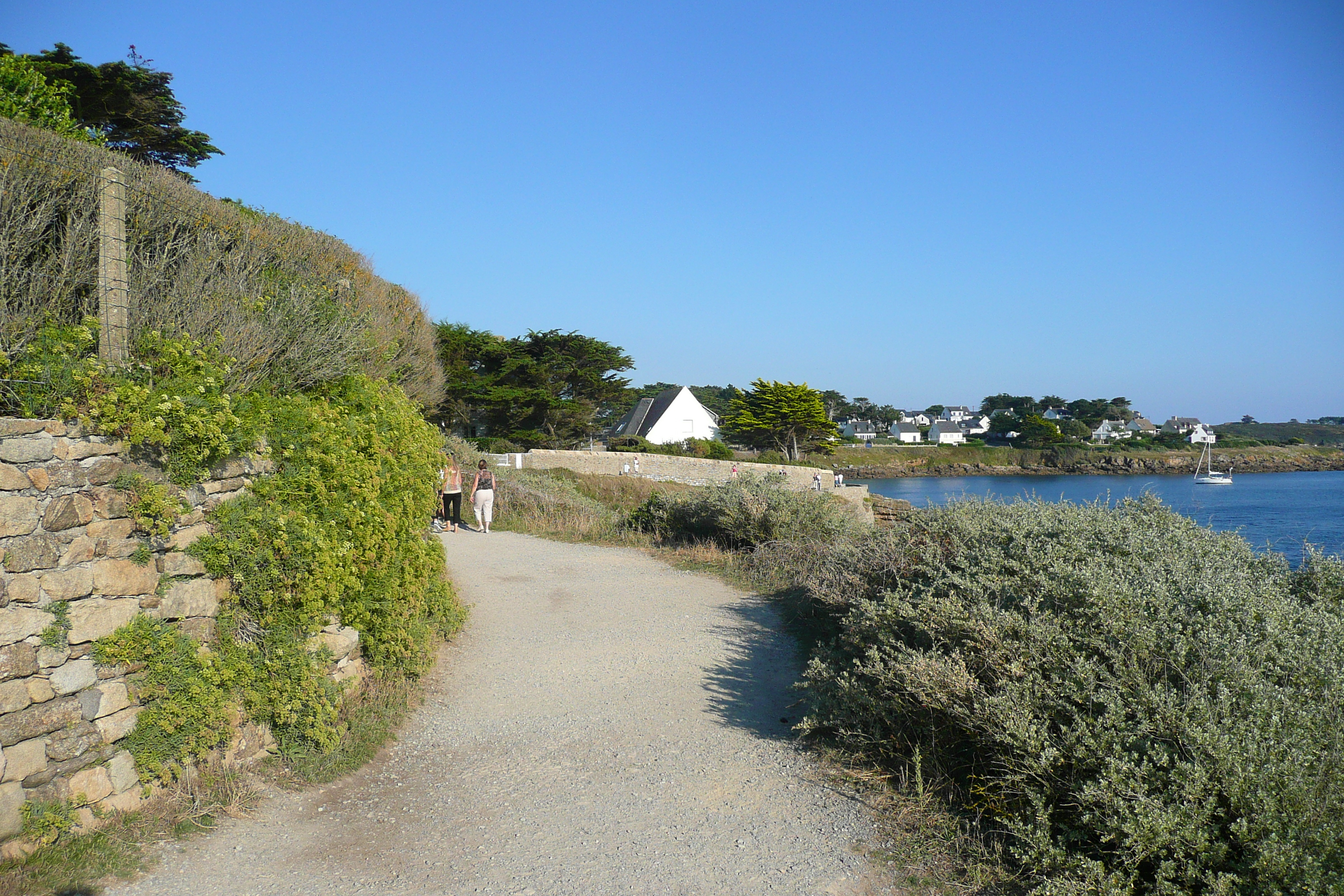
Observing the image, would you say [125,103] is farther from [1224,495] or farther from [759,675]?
[1224,495]

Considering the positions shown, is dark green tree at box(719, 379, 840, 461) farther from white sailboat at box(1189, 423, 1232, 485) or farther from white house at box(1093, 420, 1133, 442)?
white house at box(1093, 420, 1133, 442)

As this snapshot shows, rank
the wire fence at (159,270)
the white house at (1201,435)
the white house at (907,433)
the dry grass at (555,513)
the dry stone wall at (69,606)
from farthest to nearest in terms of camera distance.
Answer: the white house at (907,433) < the white house at (1201,435) < the dry grass at (555,513) < the wire fence at (159,270) < the dry stone wall at (69,606)

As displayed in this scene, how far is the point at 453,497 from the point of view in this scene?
14.2 metres

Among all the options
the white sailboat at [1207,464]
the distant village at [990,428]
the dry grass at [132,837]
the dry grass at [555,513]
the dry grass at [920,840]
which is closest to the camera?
the dry grass at [132,837]

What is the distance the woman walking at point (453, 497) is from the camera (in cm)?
1386

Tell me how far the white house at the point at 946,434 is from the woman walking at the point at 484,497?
8982 centimetres

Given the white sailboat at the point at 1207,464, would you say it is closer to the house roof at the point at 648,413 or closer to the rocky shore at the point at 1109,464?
the rocky shore at the point at 1109,464

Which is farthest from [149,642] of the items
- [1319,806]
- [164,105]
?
[164,105]

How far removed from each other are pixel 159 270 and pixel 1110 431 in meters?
115

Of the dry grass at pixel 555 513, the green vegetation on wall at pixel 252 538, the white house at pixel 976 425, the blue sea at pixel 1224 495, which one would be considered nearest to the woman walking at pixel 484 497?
the dry grass at pixel 555 513

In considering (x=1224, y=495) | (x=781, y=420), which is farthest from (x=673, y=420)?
(x=1224, y=495)

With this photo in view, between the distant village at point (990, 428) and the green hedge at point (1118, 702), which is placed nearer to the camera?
the green hedge at point (1118, 702)

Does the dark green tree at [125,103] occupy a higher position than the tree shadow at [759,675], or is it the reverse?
the dark green tree at [125,103]

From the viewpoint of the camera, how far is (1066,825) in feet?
11.6
